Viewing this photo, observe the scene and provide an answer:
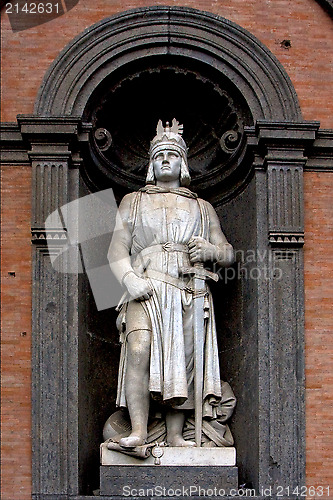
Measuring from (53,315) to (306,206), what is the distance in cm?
309

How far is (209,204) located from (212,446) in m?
2.83

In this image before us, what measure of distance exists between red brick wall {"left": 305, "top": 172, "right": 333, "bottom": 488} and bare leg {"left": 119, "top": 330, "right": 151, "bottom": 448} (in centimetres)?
175

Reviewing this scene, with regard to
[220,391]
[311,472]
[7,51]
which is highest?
[7,51]

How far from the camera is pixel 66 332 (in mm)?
13719

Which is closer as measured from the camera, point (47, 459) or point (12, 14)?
point (47, 459)

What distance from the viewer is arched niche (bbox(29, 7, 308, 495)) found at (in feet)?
45.0

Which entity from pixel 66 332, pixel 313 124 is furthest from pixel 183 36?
pixel 66 332

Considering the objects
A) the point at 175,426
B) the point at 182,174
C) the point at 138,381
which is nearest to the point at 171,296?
the point at 138,381

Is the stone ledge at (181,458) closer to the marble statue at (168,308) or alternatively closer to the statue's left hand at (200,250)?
the marble statue at (168,308)

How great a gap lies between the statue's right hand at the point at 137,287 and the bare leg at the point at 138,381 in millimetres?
385

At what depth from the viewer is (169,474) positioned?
13195 millimetres

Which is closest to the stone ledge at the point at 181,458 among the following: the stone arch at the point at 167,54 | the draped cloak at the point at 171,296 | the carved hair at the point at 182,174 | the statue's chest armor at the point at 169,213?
the draped cloak at the point at 171,296

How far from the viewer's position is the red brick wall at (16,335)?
1338 cm

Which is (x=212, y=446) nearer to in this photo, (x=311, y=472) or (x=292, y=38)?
(x=311, y=472)
